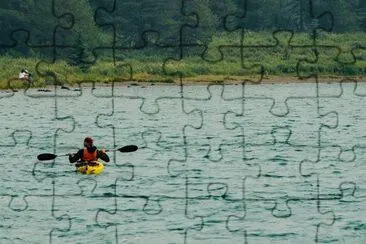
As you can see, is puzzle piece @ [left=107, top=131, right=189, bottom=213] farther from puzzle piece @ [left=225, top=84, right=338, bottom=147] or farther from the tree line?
the tree line

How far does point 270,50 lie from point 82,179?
145ft

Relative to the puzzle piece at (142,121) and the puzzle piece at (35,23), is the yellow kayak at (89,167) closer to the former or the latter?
the puzzle piece at (142,121)

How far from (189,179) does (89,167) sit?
2.50 metres

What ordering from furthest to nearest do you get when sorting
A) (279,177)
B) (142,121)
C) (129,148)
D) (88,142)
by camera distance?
(142,121) → (279,177) → (129,148) → (88,142)

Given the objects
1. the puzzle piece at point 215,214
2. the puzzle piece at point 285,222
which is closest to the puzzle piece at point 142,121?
the puzzle piece at point 215,214

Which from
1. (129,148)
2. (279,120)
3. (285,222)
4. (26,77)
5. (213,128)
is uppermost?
(26,77)

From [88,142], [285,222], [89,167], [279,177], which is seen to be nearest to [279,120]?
[279,177]

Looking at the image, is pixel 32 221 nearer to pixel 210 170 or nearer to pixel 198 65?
pixel 210 170

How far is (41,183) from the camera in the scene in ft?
100

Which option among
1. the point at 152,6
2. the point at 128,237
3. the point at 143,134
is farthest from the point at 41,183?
the point at 152,6

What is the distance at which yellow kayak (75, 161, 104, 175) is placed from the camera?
30.8 m

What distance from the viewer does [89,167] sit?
30.9 metres
